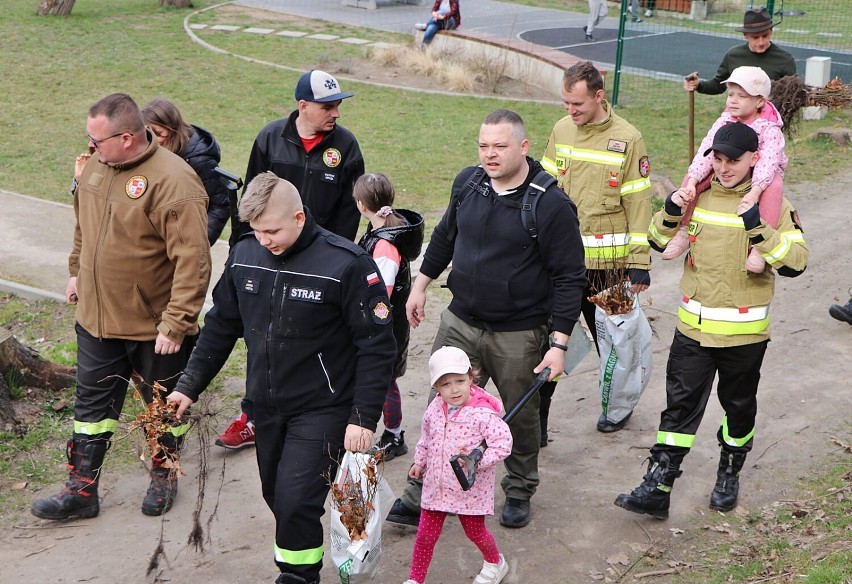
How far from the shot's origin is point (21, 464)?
617 cm

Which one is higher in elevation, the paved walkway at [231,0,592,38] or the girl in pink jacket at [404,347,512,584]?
the girl in pink jacket at [404,347,512,584]

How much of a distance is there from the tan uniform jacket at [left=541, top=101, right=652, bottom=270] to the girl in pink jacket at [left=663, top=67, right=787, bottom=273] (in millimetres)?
420

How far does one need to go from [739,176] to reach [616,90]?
11450 mm

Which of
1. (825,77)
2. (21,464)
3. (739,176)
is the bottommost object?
(21,464)

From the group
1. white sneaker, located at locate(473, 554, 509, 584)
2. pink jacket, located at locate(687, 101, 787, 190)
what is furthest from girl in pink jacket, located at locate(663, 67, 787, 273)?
white sneaker, located at locate(473, 554, 509, 584)

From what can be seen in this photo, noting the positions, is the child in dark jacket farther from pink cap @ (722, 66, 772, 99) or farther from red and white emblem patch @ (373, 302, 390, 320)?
pink cap @ (722, 66, 772, 99)

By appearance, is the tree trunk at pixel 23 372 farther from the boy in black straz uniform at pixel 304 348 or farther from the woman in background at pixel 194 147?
the boy in black straz uniform at pixel 304 348

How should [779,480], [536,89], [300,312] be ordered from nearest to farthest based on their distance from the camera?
[300,312]
[779,480]
[536,89]

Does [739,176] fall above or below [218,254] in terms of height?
above

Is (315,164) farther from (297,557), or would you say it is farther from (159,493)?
(297,557)

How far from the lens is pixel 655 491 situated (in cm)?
539

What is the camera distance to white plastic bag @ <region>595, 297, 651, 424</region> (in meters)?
6.20

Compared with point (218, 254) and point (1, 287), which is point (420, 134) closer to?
point (218, 254)

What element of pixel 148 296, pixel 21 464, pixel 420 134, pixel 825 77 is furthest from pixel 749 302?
pixel 825 77
